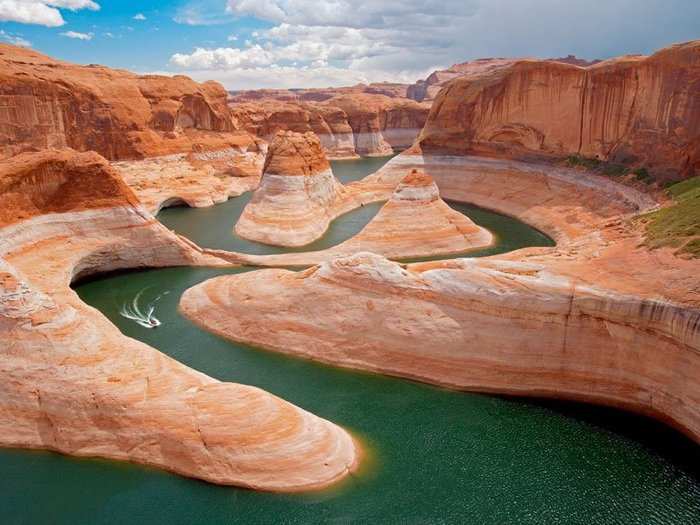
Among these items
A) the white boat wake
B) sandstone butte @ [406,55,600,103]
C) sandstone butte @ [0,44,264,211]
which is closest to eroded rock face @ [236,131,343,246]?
the white boat wake

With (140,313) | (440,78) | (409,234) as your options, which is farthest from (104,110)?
(440,78)

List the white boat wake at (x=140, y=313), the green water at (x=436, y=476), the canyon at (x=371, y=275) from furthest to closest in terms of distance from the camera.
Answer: the white boat wake at (x=140, y=313), the canyon at (x=371, y=275), the green water at (x=436, y=476)

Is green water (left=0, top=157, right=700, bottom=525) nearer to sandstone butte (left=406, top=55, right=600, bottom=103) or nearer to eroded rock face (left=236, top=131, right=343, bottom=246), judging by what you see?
eroded rock face (left=236, top=131, right=343, bottom=246)

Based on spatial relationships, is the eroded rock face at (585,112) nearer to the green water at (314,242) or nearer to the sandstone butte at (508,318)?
the green water at (314,242)

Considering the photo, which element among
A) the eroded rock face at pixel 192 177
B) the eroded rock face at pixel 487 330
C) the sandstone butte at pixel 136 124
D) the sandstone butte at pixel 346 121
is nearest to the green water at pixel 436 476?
the eroded rock face at pixel 487 330

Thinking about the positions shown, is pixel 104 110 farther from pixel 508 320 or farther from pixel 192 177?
pixel 508 320

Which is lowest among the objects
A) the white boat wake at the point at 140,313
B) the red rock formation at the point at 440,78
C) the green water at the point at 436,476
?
the green water at the point at 436,476

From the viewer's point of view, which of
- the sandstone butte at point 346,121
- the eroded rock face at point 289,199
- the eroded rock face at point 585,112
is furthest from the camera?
the sandstone butte at point 346,121

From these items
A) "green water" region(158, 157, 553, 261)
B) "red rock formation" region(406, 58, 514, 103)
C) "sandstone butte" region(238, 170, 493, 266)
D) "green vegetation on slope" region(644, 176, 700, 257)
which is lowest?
"green water" region(158, 157, 553, 261)
